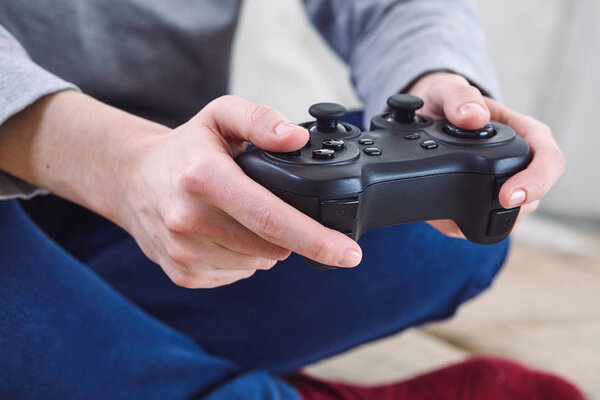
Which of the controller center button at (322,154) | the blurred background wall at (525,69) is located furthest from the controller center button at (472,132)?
the blurred background wall at (525,69)

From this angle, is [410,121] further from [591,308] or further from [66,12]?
[591,308]

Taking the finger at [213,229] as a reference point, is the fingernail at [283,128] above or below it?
above

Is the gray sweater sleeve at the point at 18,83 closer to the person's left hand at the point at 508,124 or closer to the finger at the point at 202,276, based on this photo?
the finger at the point at 202,276

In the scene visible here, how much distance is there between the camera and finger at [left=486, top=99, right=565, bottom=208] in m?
0.37

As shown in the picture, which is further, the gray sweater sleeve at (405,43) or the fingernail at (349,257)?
the gray sweater sleeve at (405,43)

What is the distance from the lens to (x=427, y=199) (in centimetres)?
38

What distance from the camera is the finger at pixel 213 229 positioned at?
0.34 meters

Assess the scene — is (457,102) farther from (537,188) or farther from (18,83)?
(18,83)

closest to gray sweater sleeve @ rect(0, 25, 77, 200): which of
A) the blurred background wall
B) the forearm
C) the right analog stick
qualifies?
the forearm

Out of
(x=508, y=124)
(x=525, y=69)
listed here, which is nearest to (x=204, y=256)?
(x=508, y=124)

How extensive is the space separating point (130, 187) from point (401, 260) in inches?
9.8

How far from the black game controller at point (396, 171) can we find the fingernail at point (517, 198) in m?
0.01

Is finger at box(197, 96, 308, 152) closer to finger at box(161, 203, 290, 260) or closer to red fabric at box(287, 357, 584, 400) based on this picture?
finger at box(161, 203, 290, 260)

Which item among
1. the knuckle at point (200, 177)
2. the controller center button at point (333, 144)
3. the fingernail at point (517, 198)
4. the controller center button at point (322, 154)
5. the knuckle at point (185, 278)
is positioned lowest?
the knuckle at point (185, 278)
